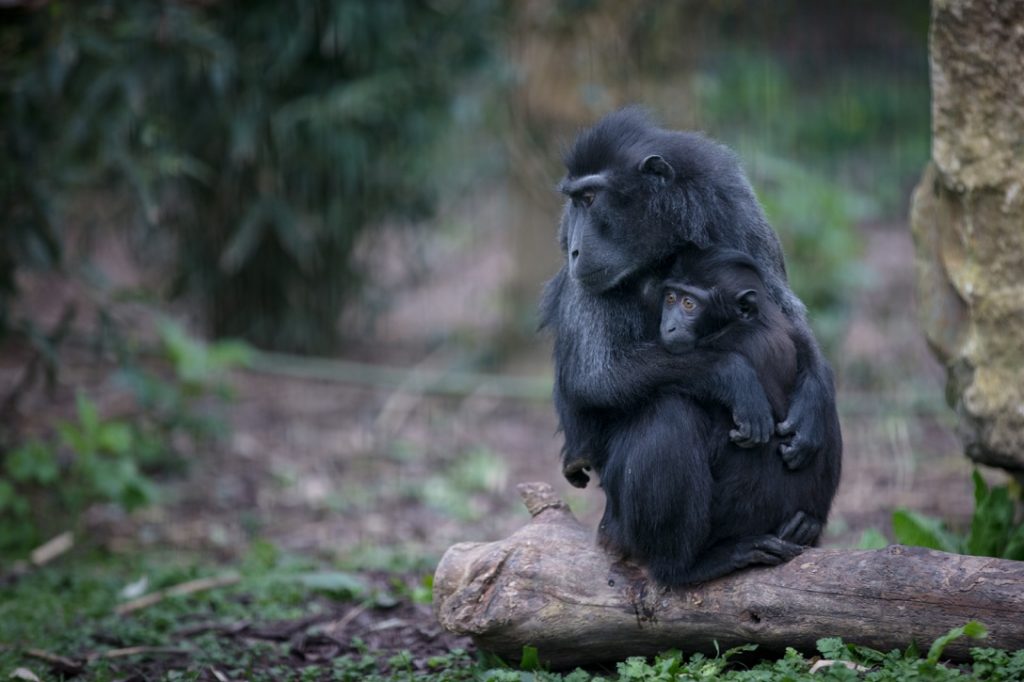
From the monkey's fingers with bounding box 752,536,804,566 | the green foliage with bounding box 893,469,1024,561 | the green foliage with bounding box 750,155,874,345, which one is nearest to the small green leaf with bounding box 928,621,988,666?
the monkey's fingers with bounding box 752,536,804,566

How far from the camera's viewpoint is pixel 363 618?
19.1 feet

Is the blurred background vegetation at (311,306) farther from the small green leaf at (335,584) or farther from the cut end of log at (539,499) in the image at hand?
the cut end of log at (539,499)

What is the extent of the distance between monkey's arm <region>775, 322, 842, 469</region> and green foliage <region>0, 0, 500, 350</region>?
5.02 m

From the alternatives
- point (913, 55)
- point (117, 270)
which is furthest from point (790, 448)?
point (913, 55)

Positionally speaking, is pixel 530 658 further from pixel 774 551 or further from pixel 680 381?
pixel 680 381

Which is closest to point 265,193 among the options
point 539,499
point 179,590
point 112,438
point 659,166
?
point 112,438

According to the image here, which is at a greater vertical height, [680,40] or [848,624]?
[680,40]

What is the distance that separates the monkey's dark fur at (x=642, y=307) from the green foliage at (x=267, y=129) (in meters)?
4.19

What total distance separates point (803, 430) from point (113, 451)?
5298 millimetres

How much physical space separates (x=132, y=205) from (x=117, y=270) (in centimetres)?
576

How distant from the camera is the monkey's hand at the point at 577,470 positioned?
482cm

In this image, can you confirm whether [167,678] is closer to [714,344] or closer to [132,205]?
[714,344]

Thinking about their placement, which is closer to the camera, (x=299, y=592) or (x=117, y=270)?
(x=299, y=592)

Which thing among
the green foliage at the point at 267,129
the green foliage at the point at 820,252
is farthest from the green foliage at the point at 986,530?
the green foliage at the point at 820,252
